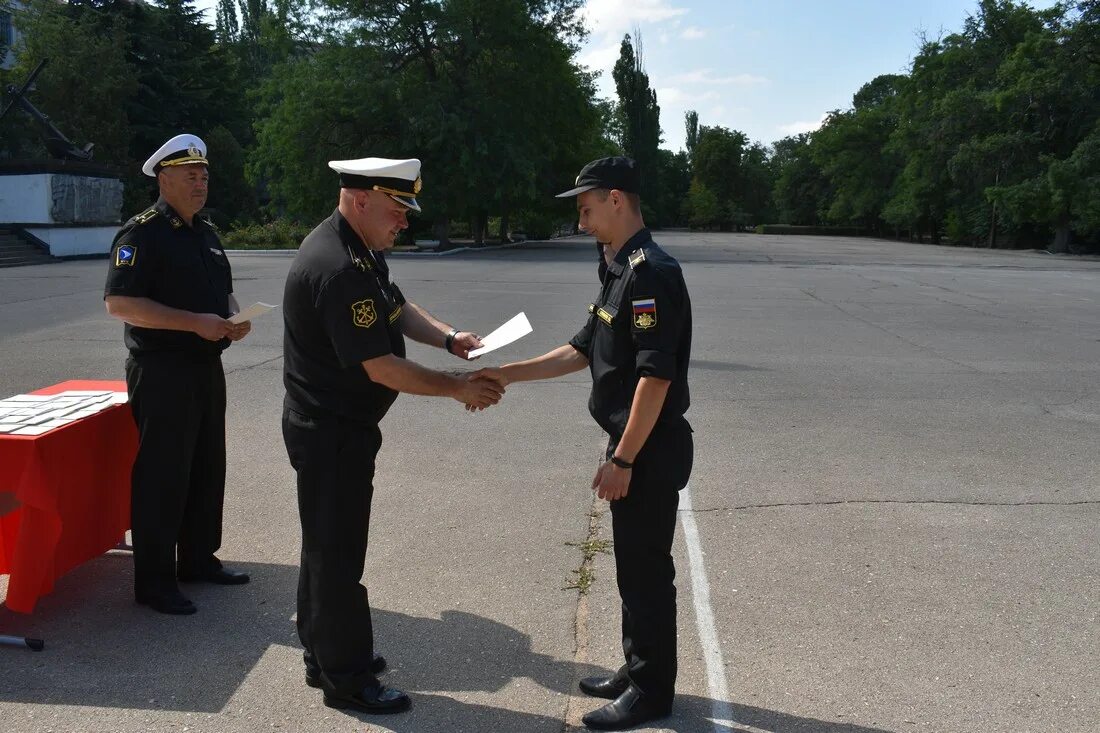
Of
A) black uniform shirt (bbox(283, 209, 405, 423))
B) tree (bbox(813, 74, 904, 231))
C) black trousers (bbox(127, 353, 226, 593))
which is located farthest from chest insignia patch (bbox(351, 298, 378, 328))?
tree (bbox(813, 74, 904, 231))

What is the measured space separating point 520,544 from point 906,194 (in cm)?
6880

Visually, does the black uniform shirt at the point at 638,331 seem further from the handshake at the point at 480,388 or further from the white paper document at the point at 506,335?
the handshake at the point at 480,388

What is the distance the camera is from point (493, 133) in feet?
131

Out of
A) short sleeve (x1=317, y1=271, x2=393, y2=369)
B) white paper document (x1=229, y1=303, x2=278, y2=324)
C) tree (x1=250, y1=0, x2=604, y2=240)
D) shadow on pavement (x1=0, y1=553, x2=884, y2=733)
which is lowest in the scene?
shadow on pavement (x1=0, y1=553, x2=884, y2=733)

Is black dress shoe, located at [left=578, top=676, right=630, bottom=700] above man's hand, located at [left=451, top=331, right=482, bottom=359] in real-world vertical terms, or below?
below

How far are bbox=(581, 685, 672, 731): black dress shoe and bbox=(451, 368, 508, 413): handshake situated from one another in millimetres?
1176

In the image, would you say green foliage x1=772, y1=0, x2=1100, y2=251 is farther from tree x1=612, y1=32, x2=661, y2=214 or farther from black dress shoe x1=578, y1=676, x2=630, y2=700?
black dress shoe x1=578, y1=676, x2=630, y2=700

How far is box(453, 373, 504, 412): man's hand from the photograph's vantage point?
359 cm

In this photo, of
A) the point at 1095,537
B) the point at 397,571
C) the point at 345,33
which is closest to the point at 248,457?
the point at 397,571

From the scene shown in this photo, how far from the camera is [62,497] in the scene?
403cm

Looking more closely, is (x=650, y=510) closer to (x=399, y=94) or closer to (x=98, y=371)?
(x=98, y=371)

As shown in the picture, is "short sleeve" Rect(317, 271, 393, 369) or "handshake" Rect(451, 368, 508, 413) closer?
"short sleeve" Rect(317, 271, 393, 369)

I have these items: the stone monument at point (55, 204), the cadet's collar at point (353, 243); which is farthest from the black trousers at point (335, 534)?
the stone monument at point (55, 204)

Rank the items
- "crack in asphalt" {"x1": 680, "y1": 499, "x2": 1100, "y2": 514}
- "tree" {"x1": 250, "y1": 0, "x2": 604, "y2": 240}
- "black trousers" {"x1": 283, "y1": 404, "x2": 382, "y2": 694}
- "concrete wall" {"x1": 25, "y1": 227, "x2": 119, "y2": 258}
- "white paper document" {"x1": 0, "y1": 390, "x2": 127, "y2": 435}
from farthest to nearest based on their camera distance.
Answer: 1. "tree" {"x1": 250, "y1": 0, "x2": 604, "y2": 240}
2. "concrete wall" {"x1": 25, "y1": 227, "x2": 119, "y2": 258}
3. "crack in asphalt" {"x1": 680, "y1": 499, "x2": 1100, "y2": 514}
4. "white paper document" {"x1": 0, "y1": 390, "x2": 127, "y2": 435}
5. "black trousers" {"x1": 283, "y1": 404, "x2": 382, "y2": 694}
